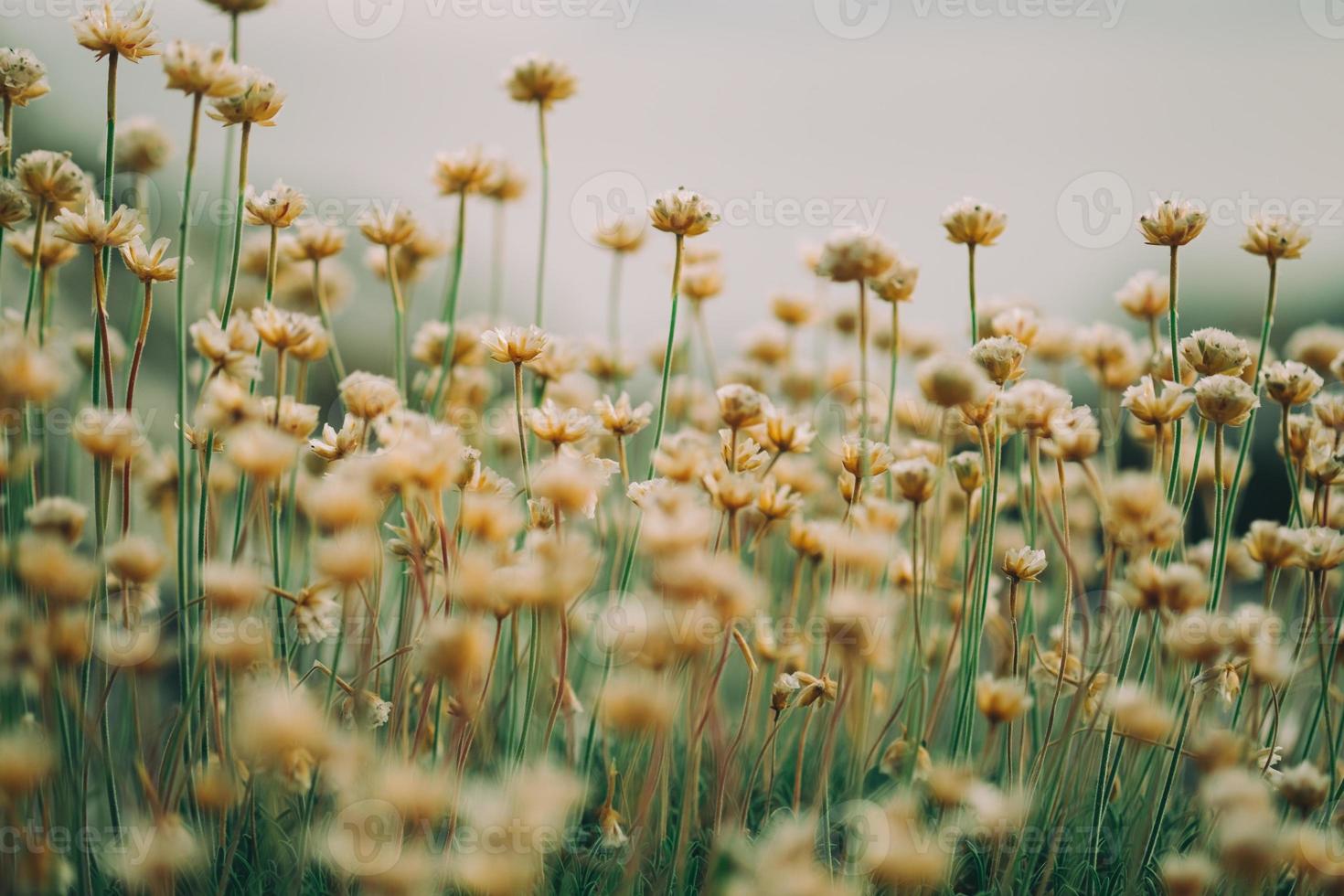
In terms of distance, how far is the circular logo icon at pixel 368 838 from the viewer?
61 centimetres

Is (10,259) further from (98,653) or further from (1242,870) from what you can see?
(1242,870)

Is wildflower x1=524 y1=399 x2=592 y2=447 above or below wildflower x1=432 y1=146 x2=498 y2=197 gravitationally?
below

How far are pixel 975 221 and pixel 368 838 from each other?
89 cm

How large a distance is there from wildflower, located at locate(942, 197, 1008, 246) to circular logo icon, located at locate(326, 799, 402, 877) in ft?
2.84

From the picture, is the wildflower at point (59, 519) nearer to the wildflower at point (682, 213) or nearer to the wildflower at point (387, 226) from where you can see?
the wildflower at point (387, 226)

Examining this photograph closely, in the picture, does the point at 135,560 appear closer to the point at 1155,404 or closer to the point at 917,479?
the point at 917,479

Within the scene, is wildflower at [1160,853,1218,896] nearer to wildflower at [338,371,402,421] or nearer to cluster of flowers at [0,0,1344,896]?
cluster of flowers at [0,0,1344,896]

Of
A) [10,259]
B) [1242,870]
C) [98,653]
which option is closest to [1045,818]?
[1242,870]

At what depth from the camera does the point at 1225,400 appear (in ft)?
3.02

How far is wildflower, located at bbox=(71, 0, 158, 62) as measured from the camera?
0.97 meters

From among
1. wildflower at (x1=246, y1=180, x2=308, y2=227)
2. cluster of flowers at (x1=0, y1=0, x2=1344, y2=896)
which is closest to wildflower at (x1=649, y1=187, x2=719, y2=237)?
cluster of flowers at (x1=0, y1=0, x2=1344, y2=896)

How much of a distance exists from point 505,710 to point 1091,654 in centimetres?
82

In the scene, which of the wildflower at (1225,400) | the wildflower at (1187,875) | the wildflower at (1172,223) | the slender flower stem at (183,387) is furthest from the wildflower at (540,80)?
the wildflower at (1187,875)

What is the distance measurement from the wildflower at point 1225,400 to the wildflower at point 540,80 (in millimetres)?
891
